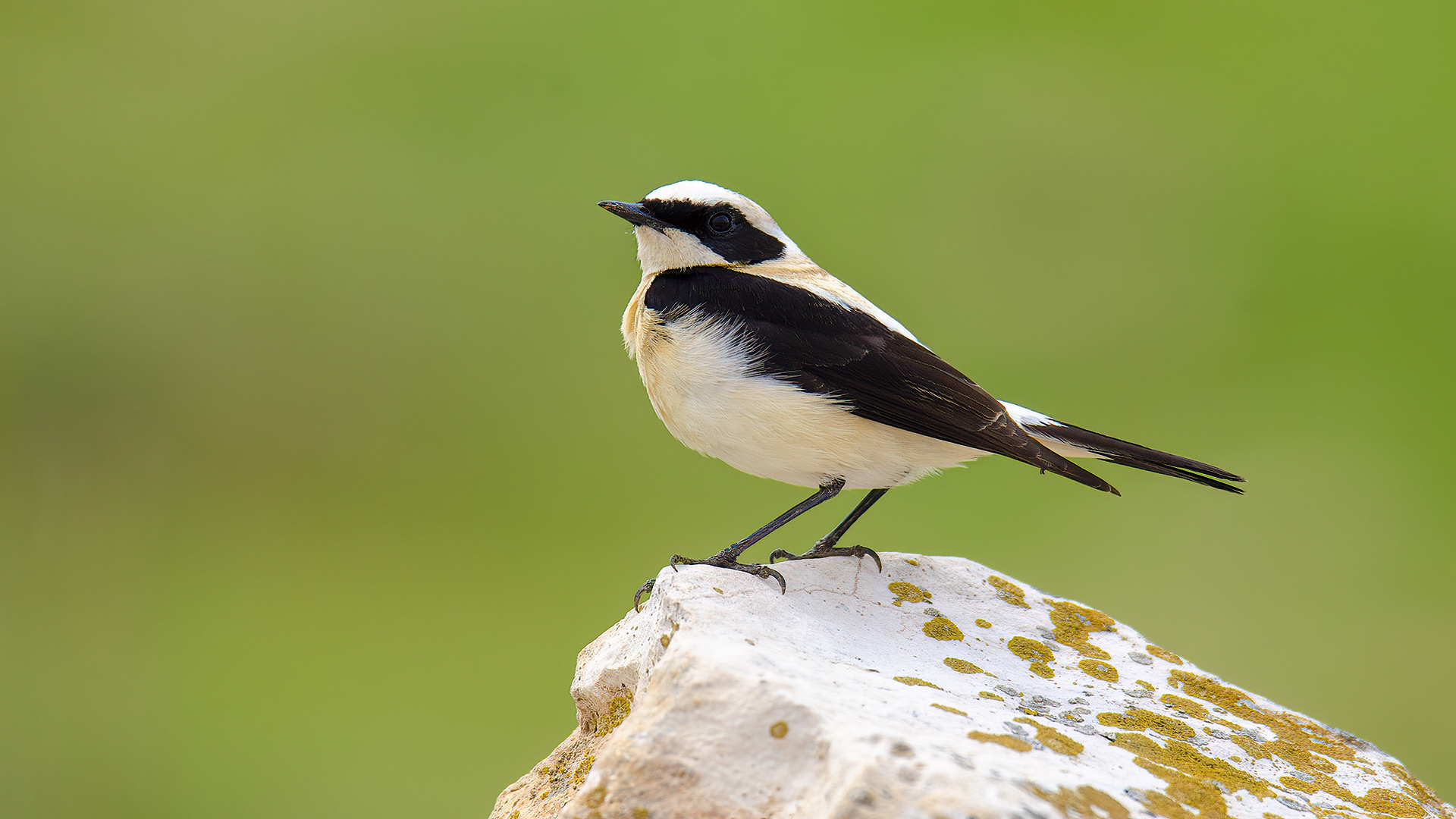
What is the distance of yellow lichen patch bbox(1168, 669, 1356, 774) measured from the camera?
159 inches

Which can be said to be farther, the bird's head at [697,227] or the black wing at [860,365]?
the bird's head at [697,227]

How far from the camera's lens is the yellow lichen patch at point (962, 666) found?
4105 mm

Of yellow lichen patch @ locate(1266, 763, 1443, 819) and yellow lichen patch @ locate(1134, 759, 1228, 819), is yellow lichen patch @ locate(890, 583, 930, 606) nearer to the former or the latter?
yellow lichen patch @ locate(1134, 759, 1228, 819)

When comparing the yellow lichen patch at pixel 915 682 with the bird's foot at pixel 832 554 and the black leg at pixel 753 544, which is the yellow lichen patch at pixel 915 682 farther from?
the bird's foot at pixel 832 554

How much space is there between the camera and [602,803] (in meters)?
3.35

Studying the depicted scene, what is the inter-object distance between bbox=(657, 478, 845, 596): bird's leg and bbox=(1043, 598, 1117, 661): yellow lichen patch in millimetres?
1117

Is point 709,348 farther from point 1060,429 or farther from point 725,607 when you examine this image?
point 1060,429

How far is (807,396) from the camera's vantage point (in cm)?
461

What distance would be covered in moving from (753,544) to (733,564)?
0.13 meters

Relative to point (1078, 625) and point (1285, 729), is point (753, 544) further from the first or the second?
point (1285, 729)

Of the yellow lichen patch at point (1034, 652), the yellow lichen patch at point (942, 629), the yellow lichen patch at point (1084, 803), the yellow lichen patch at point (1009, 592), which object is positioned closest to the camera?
the yellow lichen patch at point (1084, 803)

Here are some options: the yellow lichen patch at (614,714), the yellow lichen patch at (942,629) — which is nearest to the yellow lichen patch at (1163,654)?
the yellow lichen patch at (942,629)

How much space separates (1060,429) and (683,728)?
8.31 feet

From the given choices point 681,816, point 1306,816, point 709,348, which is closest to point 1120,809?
point 1306,816
